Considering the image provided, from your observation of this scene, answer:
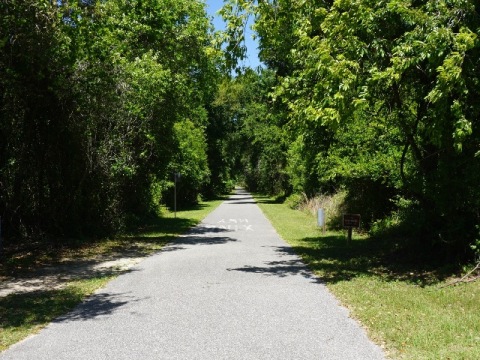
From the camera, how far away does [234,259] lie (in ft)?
41.0

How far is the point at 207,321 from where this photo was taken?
21.7 ft

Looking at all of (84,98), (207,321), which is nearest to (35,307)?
(207,321)

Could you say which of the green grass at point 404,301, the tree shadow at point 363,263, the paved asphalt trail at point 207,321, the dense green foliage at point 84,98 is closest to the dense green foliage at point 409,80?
the tree shadow at point 363,263

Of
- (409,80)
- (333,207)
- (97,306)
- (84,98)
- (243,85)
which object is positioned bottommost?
(97,306)

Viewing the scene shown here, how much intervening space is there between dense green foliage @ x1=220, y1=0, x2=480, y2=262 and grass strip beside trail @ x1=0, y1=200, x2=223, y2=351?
523cm

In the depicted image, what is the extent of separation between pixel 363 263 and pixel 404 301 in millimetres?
4260

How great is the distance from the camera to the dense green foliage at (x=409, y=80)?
25.1ft

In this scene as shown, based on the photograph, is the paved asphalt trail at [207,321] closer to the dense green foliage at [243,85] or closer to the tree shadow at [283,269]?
the tree shadow at [283,269]

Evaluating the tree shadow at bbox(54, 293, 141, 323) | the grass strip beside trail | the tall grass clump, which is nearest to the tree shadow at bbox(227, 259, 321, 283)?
the grass strip beside trail

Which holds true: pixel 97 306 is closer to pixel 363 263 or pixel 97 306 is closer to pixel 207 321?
pixel 207 321

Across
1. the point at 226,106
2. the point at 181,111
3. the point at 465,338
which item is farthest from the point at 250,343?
the point at 226,106

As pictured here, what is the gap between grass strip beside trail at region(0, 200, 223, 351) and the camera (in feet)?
21.8

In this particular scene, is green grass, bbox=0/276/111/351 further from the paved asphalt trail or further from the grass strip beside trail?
the paved asphalt trail

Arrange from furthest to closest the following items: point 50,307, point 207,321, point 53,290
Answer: point 53,290 → point 50,307 → point 207,321
